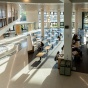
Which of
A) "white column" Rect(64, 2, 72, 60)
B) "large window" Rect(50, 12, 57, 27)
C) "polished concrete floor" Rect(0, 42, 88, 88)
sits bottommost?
"polished concrete floor" Rect(0, 42, 88, 88)

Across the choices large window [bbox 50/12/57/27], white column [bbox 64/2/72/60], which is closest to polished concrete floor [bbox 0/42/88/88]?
white column [bbox 64/2/72/60]

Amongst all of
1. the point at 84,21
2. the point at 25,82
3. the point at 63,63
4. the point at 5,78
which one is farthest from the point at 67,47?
the point at 84,21

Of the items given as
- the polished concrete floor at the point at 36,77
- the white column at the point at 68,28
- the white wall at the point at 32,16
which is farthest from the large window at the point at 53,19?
the white column at the point at 68,28

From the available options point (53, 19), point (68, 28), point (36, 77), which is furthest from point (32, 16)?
point (36, 77)

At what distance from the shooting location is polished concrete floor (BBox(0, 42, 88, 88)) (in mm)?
8140

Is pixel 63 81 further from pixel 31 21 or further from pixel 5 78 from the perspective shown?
pixel 31 21

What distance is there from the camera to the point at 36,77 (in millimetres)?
9039

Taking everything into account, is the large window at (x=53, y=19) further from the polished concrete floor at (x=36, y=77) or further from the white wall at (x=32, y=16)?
the polished concrete floor at (x=36, y=77)

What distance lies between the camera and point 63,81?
8.50 meters

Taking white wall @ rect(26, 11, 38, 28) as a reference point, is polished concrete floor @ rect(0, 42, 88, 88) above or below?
below

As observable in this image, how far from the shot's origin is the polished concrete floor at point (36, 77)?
320 inches

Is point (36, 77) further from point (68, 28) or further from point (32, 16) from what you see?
point (32, 16)

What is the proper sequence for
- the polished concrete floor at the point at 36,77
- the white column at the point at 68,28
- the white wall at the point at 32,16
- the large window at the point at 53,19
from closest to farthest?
the polished concrete floor at the point at 36,77 < the white column at the point at 68,28 < the white wall at the point at 32,16 < the large window at the point at 53,19

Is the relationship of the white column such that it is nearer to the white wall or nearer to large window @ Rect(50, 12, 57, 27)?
the white wall
